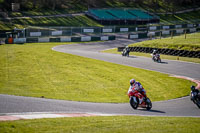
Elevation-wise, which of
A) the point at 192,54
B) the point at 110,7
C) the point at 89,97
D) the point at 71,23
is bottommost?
the point at 89,97

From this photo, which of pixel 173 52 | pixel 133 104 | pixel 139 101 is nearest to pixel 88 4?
pixel 173 52

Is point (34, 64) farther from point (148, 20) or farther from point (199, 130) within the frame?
point (148, 20)

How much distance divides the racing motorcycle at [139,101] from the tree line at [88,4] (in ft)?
173

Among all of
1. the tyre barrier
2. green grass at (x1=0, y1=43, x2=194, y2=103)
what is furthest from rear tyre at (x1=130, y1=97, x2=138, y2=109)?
the tyre barrier

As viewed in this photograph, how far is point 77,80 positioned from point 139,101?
7.42m

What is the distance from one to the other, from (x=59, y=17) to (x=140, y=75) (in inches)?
1533

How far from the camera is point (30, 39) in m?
43.2

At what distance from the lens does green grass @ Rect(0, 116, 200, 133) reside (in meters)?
9.73

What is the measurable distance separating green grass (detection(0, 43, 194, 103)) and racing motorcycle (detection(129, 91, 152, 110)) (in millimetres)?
2117

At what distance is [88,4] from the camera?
225 feet

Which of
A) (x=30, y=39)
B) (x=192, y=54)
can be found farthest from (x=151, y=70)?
(x=30, y=39)

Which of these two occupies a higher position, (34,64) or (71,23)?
(71,23)

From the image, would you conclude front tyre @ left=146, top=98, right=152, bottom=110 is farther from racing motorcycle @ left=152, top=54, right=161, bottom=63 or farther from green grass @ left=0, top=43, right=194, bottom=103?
racing motorcycle @ left=152, top=54, right=161, bottom=63

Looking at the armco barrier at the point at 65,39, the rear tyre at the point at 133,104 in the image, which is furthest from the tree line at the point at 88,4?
the rear tyre at the point at 133,104
